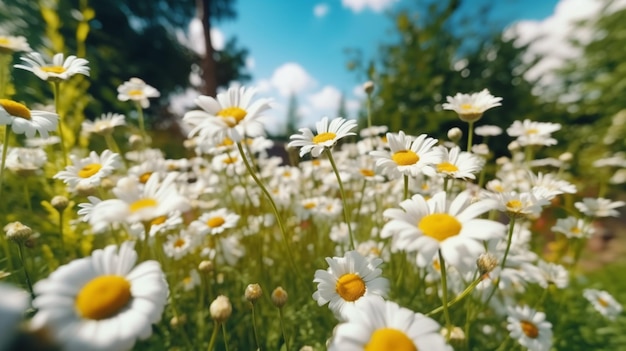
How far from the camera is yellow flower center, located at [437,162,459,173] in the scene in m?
0.88

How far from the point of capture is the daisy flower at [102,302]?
1.45 feet

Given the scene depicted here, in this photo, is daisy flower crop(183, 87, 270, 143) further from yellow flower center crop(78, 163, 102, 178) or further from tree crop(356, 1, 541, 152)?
tree crop(356, 1, 541, 152)

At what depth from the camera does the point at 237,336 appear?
1259 millimetres

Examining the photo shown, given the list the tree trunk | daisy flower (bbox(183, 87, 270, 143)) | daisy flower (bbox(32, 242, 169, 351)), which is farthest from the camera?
the tree trunk

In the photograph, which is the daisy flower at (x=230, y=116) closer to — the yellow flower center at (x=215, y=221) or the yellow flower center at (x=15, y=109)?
the yellow flower center at (x=15, y=109)

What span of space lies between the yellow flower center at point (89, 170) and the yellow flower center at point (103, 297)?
23.6 inches

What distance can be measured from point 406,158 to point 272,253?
3.43 feet

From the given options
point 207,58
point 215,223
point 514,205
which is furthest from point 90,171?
point 207,58

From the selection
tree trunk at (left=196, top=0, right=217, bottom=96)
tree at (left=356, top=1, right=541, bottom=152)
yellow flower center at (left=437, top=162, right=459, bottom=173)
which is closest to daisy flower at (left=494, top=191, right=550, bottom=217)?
yellow flower center at (left=437, top=162, right=459, bottom=173)

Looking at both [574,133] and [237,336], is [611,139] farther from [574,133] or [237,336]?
[237,336]

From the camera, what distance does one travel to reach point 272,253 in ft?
5.77

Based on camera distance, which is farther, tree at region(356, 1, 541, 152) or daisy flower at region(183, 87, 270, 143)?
tree at region(356, 1, 541, 152)

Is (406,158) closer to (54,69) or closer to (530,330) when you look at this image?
(530,330)

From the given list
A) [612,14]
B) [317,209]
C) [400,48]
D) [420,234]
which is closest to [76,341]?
[420,234]
